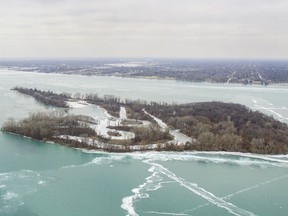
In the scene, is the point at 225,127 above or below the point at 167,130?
above

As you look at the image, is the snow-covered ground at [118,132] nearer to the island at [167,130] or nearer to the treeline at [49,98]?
the island at [167,130]

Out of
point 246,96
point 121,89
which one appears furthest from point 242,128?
point 121,89

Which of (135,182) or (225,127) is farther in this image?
(225,127)

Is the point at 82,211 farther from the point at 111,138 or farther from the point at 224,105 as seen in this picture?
the point at 224,105

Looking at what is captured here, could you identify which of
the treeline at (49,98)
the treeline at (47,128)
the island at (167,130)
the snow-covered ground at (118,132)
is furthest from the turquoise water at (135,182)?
the treeline at (49,98)

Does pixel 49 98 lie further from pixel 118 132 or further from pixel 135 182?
pixel 135 182

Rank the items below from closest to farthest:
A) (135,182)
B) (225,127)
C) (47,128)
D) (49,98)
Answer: (135,182) < (47,128) < (225,127) < (49,98)

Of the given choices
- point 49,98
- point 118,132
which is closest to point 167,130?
point 118,132

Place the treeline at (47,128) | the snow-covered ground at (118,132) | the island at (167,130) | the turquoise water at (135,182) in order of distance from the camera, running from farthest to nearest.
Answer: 1. the treeline at (47,128)
2. the island at (167,130)
3. the snow-covered ground at (118,132)
4. the turquoise water at (135,182)
